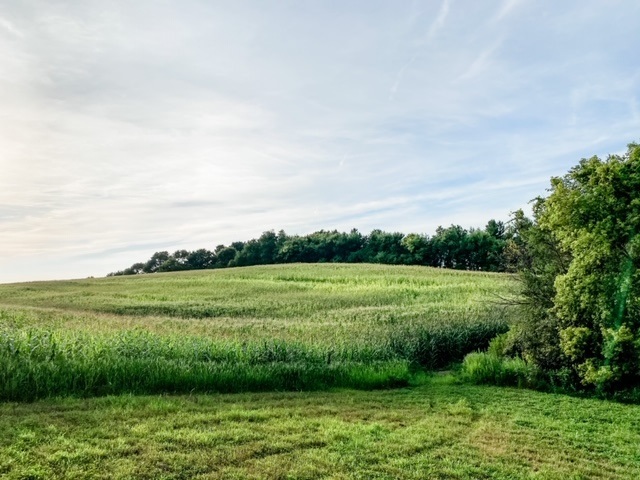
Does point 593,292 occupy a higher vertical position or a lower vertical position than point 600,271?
lower

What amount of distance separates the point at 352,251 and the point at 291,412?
283ft

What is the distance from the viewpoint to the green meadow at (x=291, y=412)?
7188mm

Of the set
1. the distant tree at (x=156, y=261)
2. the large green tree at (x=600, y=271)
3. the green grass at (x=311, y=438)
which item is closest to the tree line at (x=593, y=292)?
the large green tree at (x=600, y=271)

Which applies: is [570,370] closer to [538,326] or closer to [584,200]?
[538,326]

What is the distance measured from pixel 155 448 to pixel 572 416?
8.21 m

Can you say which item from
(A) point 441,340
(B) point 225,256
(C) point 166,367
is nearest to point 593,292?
(A) point 441,340

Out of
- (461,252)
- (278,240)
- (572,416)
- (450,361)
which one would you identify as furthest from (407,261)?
(572,416)

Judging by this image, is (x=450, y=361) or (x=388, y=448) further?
(x=450, y=361)

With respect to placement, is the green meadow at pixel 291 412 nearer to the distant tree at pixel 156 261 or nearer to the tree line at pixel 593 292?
the tree line at pixel 593 292

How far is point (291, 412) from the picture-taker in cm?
977

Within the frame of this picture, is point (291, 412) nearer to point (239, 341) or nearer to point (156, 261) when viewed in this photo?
point (239, 341)

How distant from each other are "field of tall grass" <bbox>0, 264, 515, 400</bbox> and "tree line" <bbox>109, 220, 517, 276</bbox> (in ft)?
166

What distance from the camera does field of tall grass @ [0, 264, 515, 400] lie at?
37.5 feet

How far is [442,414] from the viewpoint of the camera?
1025cm
